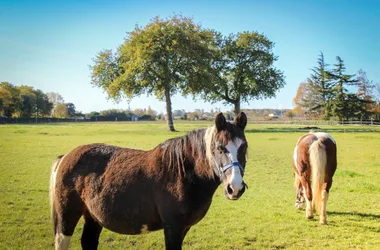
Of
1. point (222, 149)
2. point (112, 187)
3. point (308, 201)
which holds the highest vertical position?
point (222, 149)

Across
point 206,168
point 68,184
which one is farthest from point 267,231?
point 68,184

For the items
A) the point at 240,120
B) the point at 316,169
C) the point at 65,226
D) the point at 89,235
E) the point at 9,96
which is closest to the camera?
the point at 240,120

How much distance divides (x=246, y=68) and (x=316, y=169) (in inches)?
1676

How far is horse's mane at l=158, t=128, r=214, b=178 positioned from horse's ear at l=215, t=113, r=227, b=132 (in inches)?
11.4

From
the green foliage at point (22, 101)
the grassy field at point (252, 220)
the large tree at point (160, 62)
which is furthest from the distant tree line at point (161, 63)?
the grassy field at point (252, 220)

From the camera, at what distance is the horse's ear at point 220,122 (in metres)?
3.05

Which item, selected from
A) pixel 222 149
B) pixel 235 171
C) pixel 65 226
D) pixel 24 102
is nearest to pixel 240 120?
pixel 222 149

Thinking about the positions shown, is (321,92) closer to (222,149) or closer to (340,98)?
(340,98)

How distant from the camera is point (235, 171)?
2.91m

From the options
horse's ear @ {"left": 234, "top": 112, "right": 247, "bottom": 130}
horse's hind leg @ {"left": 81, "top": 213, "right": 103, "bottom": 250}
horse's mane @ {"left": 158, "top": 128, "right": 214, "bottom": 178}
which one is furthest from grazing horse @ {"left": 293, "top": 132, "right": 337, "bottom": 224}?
horse's hind leg @ {"left": 81, "top": 213, "right": 103, "bottom": 250}

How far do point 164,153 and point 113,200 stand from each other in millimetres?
788

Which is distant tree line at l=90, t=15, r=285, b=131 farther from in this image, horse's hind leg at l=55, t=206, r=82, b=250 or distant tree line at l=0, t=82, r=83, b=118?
horse's hind leg at l=55, t=206, r=82, b=250

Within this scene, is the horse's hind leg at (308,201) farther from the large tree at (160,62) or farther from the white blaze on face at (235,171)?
the large tree at (160,62)

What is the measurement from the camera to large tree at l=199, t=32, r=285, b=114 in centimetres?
4750
